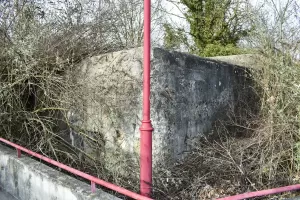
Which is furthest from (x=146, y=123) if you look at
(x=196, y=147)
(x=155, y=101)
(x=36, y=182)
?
(x=196, y=147)

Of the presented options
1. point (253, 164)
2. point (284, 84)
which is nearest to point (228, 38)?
point (284, 84)

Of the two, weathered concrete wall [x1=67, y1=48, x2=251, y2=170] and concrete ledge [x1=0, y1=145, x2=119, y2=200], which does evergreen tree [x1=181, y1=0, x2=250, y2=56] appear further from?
concrete ledge [x1=0, y1=145, x2=119, y2=200]

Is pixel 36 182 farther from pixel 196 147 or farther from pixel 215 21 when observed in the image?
pixel 215 21

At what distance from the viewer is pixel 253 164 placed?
16.6 ft

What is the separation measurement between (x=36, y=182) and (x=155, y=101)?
192 cm

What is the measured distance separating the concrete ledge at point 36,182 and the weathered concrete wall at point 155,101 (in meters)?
1.14

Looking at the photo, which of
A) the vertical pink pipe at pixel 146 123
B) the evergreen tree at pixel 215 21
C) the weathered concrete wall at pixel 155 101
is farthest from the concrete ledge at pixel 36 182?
the evergreen tree at pixel 215 21


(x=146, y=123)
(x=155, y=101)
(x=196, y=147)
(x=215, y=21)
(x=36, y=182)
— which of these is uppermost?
(x=215, y=21)

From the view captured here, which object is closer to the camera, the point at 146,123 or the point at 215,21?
the point at 146,123

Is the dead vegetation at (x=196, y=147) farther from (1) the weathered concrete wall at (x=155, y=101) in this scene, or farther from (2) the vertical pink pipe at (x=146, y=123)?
(2) the vertical pink pipe at (x=146, y=123)

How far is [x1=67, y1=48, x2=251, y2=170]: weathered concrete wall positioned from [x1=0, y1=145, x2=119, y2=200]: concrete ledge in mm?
1145

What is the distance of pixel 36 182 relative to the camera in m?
4.37

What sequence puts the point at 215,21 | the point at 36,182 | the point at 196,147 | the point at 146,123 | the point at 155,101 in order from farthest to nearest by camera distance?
the point at 215,21, the point at 196,147, the point at 155,101, the point at 36,182, the point at 146,123

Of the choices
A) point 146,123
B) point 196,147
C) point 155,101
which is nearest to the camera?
point 146,123
